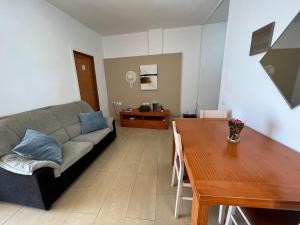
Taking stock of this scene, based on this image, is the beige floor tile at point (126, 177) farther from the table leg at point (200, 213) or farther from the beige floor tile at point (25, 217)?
the table leg at point (200, 213)

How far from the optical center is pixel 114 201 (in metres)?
1.59

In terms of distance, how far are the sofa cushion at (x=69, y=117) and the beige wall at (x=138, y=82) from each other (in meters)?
1.77

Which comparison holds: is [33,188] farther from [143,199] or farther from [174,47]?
[174,47]

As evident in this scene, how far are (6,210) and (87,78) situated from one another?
295 centimetres

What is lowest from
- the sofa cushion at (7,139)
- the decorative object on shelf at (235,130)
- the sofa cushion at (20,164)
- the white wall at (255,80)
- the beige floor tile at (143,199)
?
the beige floor tile at (143,199)

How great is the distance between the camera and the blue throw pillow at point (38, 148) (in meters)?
1.53

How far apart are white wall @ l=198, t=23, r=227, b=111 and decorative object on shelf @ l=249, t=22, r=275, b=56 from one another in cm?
209

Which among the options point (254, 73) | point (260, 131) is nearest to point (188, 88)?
point (254, 73)

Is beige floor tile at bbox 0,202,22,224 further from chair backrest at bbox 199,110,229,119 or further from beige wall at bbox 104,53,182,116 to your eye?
beige wall at bbox 104,53,182,116

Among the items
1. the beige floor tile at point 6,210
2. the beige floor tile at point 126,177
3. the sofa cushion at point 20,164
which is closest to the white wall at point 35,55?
the sofa cushion at point 20,164

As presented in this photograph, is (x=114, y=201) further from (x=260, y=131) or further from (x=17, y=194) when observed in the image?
(x=260, y=131)

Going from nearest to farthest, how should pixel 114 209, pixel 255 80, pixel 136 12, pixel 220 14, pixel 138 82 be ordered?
pixel 114 209 < pixel 255 80 < pixel 136 12 < pixel 220 14 < pixel 138 82

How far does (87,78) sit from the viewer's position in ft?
12.1

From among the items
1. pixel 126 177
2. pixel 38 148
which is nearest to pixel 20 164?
pixel 38 148
